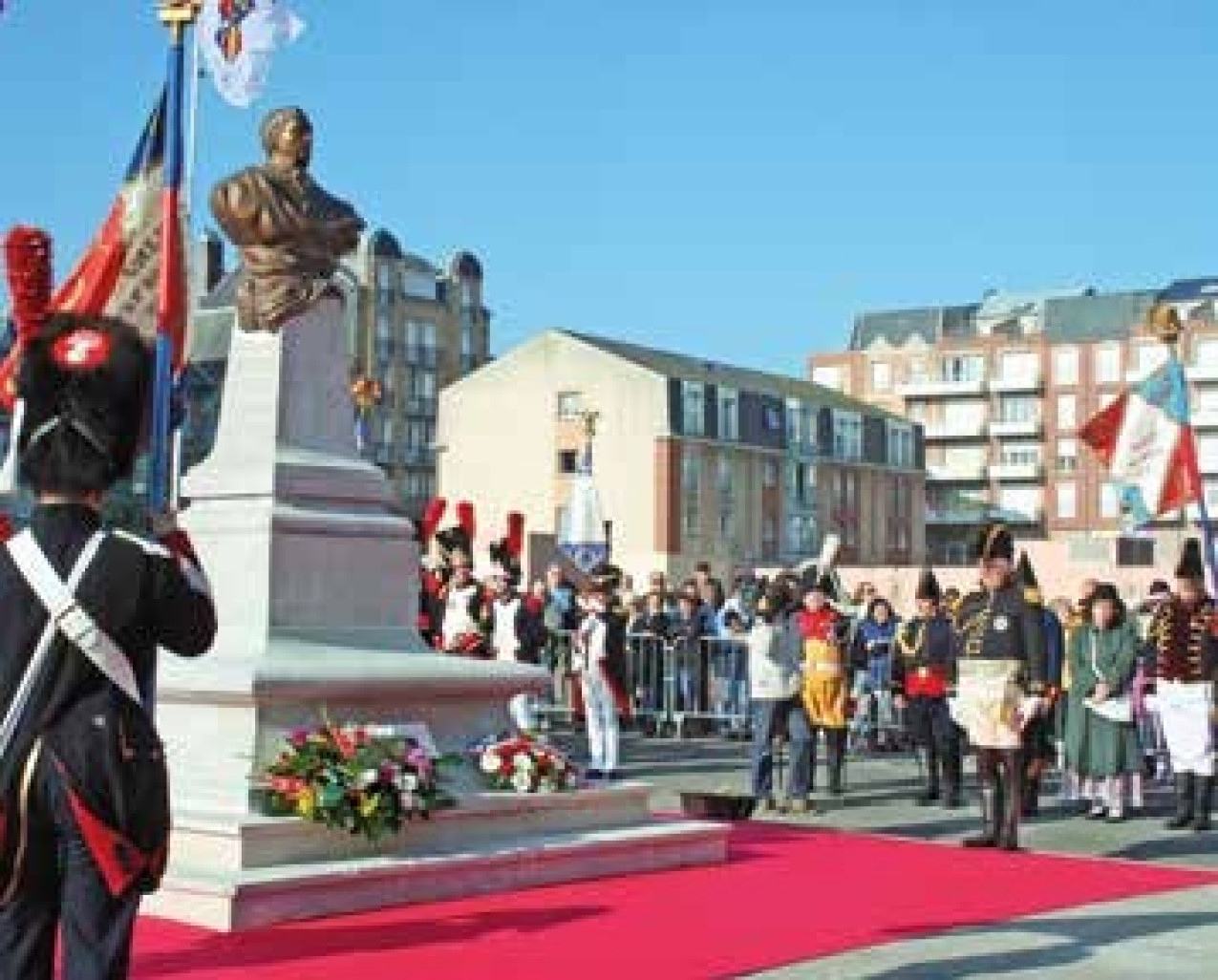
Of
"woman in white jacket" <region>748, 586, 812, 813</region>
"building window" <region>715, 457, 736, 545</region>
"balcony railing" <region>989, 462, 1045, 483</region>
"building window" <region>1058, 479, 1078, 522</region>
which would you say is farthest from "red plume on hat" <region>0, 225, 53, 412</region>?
"balcony railing" <region>989, 462, 1045, 483</region>

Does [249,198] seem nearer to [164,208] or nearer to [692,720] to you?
[164,208]

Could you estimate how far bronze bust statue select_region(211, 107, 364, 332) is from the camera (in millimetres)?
11102

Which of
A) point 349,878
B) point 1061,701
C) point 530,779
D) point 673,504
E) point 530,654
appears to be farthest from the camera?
point 673,504

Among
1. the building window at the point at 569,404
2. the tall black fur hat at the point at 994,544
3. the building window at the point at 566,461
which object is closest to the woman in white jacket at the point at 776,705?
the tall black fur hat at the point at 994,544

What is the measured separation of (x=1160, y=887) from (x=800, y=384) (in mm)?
85239

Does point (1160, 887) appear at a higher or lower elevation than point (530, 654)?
lower

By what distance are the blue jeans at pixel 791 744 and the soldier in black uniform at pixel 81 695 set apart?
1055 centimetres

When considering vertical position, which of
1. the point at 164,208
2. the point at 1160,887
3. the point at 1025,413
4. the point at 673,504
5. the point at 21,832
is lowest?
the point at 1160,887

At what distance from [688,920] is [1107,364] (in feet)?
312

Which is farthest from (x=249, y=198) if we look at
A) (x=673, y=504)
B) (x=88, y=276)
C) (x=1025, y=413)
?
(x=1025, y=413)

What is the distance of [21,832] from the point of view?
516 centimetres

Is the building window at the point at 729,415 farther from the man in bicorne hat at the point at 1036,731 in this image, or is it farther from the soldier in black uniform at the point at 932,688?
the man in bicorne hat at the point at 1036,731

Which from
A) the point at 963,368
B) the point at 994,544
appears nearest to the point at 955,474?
the point at 963,368

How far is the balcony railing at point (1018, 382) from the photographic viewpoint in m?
104
